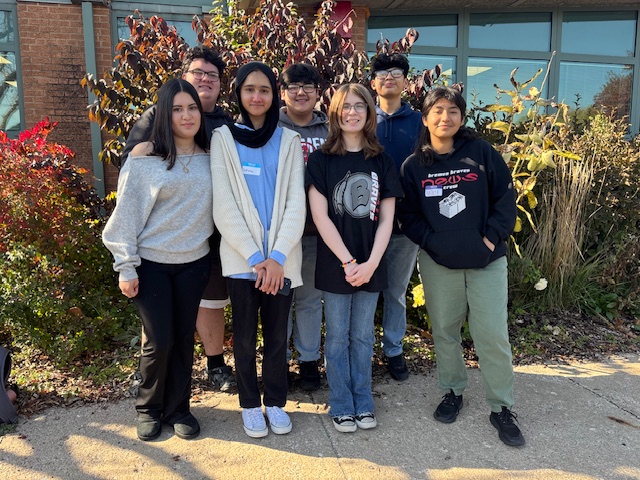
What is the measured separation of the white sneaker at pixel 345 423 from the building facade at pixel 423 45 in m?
4.21

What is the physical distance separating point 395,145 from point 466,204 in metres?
0.79

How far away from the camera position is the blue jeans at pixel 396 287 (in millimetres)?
3564

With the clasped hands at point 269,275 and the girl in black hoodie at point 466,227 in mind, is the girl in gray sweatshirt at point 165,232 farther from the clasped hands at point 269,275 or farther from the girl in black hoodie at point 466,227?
the girl in black hoodie at point 466,227

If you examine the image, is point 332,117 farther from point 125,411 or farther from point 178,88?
point 125,411

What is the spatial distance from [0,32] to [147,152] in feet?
18.1

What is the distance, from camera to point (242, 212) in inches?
109

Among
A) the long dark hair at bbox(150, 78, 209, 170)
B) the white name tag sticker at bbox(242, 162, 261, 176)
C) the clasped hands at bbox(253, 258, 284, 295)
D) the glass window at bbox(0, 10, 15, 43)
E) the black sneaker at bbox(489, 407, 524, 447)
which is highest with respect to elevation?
the glass window at bbox(0, 10, 15, 43)

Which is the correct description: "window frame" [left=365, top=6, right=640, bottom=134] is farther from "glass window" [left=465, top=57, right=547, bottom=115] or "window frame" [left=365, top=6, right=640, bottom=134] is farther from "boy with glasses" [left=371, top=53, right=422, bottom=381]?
"boy with glasses" [left=371, top=53, right=422, bottom=381]

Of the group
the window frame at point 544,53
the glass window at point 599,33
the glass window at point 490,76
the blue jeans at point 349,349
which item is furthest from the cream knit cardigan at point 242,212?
the glass window at point 599,33

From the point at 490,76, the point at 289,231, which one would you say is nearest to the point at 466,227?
the point at 289,231

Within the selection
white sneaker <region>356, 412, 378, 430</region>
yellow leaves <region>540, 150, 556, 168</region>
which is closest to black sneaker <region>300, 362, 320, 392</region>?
white sneaker <region>356, 412, 378, 430</region>

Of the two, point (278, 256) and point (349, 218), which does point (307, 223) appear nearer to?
point (349, 218)

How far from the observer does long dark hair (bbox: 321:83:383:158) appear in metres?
2.91

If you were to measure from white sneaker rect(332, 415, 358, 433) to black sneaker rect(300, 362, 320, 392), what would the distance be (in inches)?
18.4
